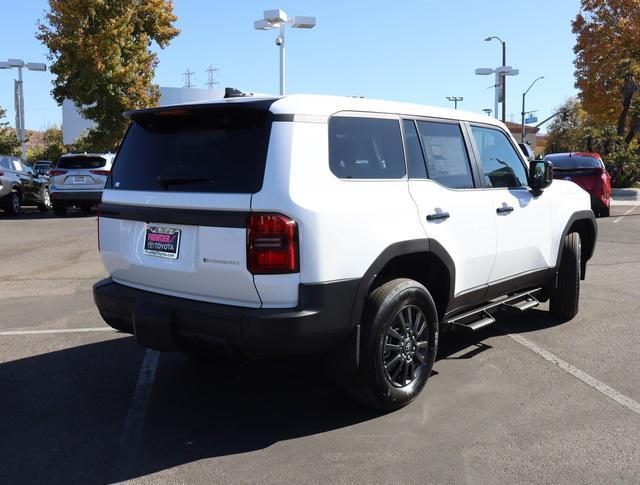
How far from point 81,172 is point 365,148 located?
46.1 ft

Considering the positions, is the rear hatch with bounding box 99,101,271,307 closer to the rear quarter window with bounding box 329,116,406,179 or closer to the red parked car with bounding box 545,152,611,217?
the rear quarter window with bounding box 329,116,406,179

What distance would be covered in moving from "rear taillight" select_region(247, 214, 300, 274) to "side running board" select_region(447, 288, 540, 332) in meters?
1.65

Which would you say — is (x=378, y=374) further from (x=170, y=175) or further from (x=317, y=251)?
(x=170, y=175)

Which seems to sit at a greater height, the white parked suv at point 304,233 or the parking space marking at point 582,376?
the white parked suv at point 304,233

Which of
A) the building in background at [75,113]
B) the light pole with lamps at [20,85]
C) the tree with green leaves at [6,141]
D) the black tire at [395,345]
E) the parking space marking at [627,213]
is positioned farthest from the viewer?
the building in background at [75,113]

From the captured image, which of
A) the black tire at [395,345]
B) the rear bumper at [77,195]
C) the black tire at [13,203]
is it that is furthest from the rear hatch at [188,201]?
the black tire at [13,203]

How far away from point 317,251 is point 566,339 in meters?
3.18

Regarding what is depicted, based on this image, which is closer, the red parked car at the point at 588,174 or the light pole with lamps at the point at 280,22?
the red parked car at the point at 588,174

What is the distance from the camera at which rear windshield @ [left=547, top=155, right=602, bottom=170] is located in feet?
51.4

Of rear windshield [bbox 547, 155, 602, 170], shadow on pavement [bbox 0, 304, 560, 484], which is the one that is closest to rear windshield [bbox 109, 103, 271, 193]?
shadow on pavement [bbox 0, 304, 560, 484]

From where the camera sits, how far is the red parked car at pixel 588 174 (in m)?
15.4

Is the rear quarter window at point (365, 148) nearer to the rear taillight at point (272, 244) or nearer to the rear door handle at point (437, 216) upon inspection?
the rear door handle at point (437, 216)

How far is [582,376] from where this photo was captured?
178 inches

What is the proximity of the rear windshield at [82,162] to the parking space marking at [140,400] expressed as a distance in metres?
12.3
